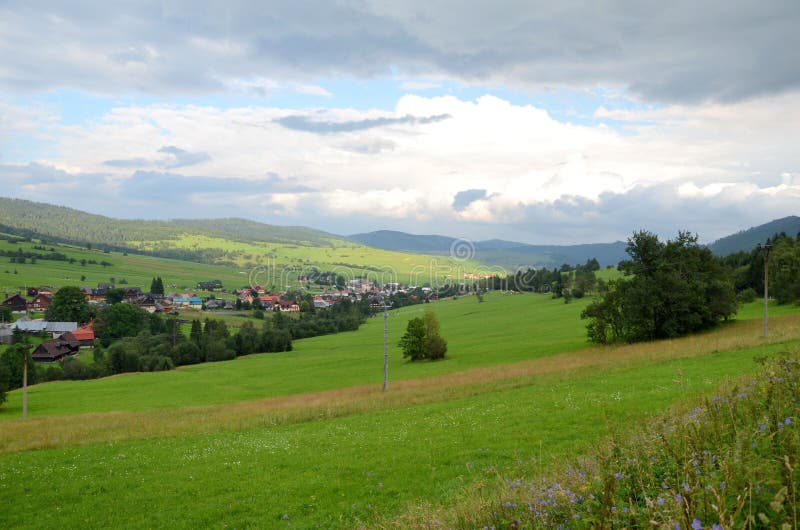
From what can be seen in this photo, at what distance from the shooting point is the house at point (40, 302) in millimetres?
149625

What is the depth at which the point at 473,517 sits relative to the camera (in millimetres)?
6359

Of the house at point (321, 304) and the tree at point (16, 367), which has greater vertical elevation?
the house at point (321, 304)

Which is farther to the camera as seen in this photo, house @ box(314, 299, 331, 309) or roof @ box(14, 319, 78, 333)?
house @ box(314, 299, 331, 309)

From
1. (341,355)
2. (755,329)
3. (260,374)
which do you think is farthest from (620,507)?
(341,355)

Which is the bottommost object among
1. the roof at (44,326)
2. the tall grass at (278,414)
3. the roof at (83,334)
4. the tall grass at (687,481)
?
the roof at (83,334)

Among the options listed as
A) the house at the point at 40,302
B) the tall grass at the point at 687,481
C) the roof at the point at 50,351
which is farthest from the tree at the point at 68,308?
the tall grass at the point at 687,481

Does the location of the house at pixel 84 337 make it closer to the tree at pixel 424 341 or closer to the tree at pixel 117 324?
the tree at pixel 117 324

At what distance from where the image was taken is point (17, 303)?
487ft

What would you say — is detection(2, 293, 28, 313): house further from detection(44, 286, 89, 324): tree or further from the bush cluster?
the bush cluster

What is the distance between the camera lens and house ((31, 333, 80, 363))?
343 ft

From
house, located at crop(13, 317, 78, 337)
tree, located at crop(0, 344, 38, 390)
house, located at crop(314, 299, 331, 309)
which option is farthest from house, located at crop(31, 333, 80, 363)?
house, located at crop(314, 299, 331, 309)

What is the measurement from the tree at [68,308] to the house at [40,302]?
1535cm

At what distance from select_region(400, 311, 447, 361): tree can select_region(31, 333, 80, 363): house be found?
79992 mm

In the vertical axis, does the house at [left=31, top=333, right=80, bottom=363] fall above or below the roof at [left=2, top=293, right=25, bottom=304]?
below
